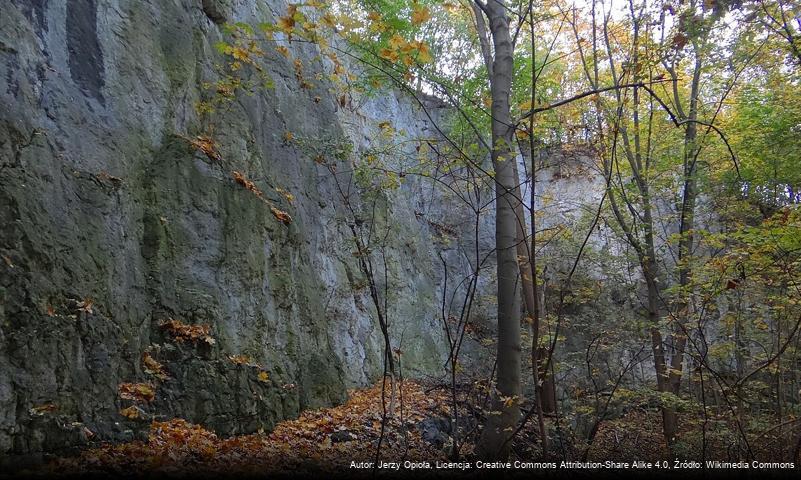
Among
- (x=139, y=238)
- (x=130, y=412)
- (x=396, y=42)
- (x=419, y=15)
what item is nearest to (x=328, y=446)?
(x=130, y=412)

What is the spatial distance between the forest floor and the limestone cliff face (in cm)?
28

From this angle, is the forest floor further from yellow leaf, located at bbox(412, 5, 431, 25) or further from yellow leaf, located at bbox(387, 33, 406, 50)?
yellow leaf, located at bbox(412, 5, 431, 25)

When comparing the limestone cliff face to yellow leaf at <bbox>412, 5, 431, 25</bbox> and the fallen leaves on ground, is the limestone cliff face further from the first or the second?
yellow leaf at <bbox>412, 5, 431, 25</bbox>

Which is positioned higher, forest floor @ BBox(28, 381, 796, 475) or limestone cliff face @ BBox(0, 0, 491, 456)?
limestone cliff face @ BBox(0, 0, 491, 456)

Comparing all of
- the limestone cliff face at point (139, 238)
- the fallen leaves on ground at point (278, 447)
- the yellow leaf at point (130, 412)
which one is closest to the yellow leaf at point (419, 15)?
the limestone cliff face at point (139, 238)

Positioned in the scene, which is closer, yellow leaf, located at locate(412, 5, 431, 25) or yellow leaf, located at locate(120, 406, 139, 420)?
yellow leaf, located at locate(412, 5, 431, 25)

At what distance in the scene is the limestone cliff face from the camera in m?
3.85

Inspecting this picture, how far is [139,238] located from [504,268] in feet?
14.3

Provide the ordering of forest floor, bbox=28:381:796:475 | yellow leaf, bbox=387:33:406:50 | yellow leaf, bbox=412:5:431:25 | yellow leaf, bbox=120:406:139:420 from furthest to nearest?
yellow leaf, bbox=120:406:139:420 < yellow leaf, bbox=387:33:406:50 < yellow leaf, bbox=412:5:431:25 < forest floor, bbox=28:381:796:475

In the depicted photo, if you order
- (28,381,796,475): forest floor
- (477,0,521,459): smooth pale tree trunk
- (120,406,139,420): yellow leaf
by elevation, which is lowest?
(28,381,796,475): forest floor

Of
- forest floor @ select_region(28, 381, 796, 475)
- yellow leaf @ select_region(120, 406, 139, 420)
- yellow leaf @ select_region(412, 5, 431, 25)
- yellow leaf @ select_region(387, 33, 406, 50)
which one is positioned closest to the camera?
forest floor @ select_region(28, 381, 796, 475)

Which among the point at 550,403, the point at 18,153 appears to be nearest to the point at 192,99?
the point at 18,153

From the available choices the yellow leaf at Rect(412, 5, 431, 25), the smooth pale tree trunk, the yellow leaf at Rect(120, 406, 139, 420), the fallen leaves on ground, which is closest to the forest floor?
the fallen leaves on ground

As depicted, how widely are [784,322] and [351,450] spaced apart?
20.5 feet
